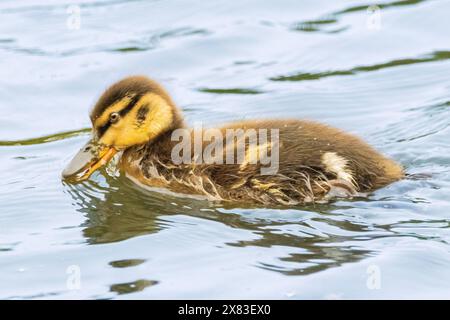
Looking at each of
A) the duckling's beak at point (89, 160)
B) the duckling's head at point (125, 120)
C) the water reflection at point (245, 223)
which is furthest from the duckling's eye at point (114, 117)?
the water reflection at point (245, 223)

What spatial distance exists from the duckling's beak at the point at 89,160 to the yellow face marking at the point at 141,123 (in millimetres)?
67

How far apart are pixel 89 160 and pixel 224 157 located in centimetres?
98

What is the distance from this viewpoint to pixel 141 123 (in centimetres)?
639

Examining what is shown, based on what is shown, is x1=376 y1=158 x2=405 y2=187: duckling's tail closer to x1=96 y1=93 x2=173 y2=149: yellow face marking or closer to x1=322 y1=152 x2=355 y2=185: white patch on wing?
x1=322 y1=152 x2=355 y2=185: white patch on wing

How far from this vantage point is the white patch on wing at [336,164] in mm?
5871

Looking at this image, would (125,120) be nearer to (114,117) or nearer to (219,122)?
(114,117)

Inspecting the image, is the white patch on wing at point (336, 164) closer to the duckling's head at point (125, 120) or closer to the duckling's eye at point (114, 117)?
the duckling's head at point (125, 120)

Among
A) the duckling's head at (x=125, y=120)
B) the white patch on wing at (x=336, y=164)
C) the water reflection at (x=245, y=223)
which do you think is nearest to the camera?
the water reflection at (x=245, y=223)

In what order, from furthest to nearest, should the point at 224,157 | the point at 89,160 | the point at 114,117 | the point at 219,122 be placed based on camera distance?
the point at 219,122 < the point at 89,160 < the point at 114,117 < the point at 224,157

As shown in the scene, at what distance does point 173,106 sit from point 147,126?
0.20 metres

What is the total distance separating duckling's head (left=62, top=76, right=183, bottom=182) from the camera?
20.6 feet

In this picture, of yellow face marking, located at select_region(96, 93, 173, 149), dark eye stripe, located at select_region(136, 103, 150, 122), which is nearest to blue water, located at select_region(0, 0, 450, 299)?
yellow face marking, located at select_region(96, 93, 173, 149)


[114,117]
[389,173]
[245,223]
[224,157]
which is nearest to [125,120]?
[114,117]

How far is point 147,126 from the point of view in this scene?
640cm
